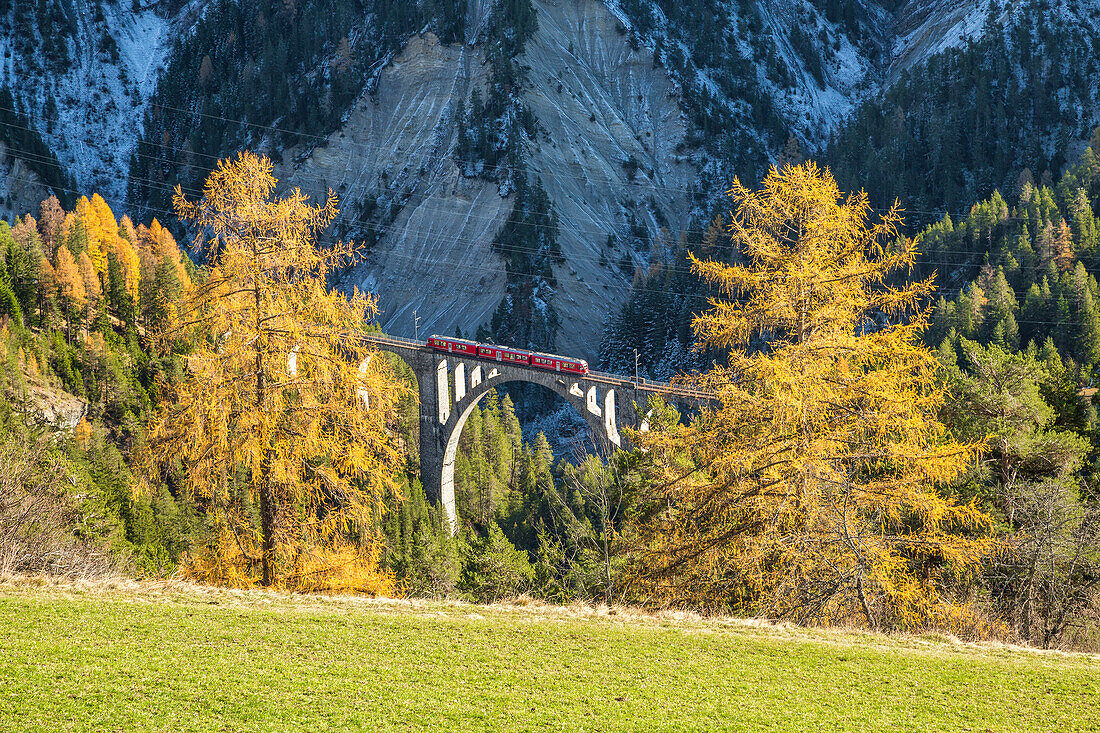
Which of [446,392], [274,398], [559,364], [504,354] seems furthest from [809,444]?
[446,392]

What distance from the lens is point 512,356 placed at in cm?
6606

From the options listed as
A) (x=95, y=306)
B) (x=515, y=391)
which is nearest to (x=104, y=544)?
(x=95, y=306)

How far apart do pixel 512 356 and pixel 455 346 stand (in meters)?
5.12

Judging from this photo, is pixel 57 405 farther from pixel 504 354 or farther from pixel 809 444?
pixel 809 444

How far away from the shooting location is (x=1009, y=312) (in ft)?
203

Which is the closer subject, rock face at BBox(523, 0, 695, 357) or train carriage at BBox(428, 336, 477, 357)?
train carriage at BBox(428, 336, 477, 357)

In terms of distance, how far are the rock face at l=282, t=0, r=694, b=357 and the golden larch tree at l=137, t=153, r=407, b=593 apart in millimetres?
88190

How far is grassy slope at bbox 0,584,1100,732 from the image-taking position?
8.92 m

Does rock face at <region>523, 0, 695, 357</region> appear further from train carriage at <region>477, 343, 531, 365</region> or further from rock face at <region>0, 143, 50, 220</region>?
rock face at <region>0, 143, 50, 220</region>

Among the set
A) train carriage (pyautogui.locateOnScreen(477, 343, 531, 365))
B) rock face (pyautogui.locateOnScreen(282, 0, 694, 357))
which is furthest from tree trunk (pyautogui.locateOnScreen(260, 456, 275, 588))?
rock face (pyautogui.locateOnScreen(282, 0, 694, 357))

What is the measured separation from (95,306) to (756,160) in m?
91.9

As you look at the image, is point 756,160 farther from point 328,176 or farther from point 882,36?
point 328,176

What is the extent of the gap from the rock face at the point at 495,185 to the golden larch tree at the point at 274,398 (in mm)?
88190

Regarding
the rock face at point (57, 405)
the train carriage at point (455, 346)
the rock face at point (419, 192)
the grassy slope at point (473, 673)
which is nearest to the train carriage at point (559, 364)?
the train carriage at point (455, 346)
